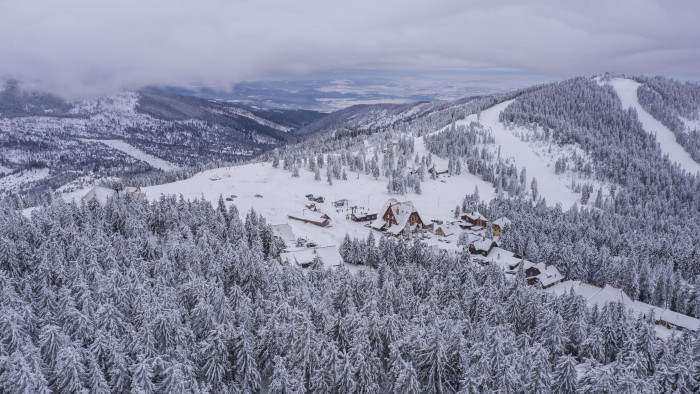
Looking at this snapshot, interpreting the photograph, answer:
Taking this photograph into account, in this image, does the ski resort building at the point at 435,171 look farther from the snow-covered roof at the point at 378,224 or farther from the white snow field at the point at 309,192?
the snow-covered roof at the point at 378,224

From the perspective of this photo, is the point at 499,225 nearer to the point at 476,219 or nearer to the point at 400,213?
the point at 476,219

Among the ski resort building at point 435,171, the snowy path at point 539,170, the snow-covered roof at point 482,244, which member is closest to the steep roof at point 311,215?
the snow-covered roof at point 482,244

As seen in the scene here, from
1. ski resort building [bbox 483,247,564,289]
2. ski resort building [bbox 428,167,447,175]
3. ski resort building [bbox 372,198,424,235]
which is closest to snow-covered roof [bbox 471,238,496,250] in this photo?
ski resort building [bbox 483,247,564,289]

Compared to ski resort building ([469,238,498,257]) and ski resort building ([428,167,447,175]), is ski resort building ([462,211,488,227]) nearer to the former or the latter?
ski resort building ([469,238,498,257])

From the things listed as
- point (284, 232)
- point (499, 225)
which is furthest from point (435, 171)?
point (284, 232)

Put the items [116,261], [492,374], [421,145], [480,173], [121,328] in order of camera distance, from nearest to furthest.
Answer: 1. [492,374]
2. [121,328]
3. [116,261]
4. [480,173]
5. [421,145]

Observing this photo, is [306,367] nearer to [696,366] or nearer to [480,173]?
[696,366]

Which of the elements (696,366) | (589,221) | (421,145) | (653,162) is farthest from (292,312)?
(653,162)
